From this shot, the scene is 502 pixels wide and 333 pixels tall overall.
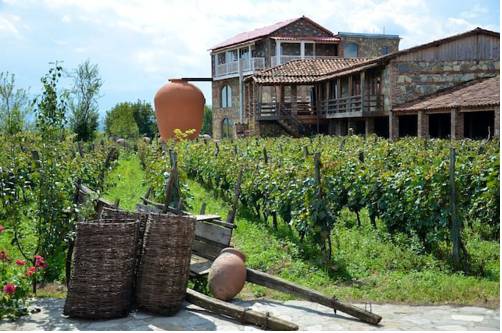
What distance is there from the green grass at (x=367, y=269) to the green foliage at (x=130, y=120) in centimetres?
3947

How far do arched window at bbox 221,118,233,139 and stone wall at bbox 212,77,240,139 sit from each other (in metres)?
0.27

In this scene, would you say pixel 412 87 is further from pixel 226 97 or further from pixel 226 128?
pixel 226 128

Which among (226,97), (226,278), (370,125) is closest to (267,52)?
(226,97)

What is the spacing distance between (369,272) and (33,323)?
3.80 meters

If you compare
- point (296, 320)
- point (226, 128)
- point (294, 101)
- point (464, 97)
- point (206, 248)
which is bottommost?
point (296, 320)

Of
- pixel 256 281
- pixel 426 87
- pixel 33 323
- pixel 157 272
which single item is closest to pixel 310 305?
pixel 256 281

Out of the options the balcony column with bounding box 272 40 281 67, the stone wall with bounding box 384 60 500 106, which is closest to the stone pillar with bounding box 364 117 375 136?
the stone wall with bounding box 384 60 500 106

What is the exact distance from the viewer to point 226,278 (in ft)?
20.7

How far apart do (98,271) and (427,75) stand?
2321 centimetres

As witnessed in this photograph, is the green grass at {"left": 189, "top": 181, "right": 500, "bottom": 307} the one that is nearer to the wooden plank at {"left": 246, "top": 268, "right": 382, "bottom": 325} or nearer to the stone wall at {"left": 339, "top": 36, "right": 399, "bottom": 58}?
the wooden plank at {"left": 246, "top": 268, "right": 382, "bottom": 325}

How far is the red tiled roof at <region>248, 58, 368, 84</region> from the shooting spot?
3184 centimetres

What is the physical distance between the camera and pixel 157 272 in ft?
19.2

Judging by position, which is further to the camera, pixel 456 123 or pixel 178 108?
pixel 178 108

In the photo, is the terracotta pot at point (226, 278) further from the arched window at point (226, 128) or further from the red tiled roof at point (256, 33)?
the arched window at point (226, 128)
